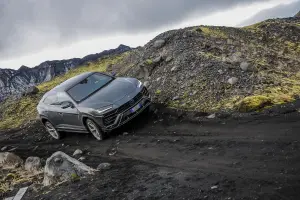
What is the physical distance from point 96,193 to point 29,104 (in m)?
15.7

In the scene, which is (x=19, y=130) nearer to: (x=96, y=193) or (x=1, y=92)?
(x=96, y=193)

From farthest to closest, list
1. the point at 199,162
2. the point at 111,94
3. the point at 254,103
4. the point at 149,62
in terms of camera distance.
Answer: the point at 149,62
the point at 111,94
the point at 254,103
the point at 199,162

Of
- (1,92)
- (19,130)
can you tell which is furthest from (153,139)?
(1,92)

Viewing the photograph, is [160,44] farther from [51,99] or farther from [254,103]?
[254,103]

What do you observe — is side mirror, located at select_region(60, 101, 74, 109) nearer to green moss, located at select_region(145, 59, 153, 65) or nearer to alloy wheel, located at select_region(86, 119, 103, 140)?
alloy wheel, located at select_region(86, 119, 103, 140)

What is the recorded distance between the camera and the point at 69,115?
11094mm

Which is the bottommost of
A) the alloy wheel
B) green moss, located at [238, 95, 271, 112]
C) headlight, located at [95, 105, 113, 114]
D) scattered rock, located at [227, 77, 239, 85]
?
the alloy wheel

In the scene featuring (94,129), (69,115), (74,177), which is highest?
(69,115)

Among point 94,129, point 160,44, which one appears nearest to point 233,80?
point 94,129

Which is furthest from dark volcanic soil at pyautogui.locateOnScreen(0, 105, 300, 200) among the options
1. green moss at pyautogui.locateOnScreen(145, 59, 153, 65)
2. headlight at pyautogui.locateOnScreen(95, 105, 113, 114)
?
green moss at pyautogui.locateOnScreen(145, 59, 153, 65)

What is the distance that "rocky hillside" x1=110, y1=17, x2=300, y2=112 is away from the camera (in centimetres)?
1032

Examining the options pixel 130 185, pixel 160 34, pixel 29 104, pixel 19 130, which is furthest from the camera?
pixel 29 104

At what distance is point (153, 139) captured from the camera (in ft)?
30.0

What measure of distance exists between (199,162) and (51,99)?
23.2ft
